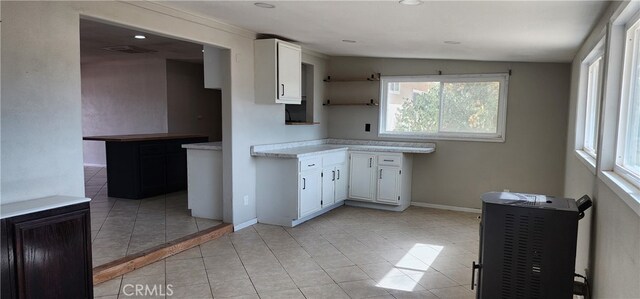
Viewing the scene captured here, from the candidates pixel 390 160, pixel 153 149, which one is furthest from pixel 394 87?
pixel 153 149

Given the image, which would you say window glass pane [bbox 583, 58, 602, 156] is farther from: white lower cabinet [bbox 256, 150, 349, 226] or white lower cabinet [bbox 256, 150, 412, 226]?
white lower cabinet [bbox 256, 150, 349, 226]

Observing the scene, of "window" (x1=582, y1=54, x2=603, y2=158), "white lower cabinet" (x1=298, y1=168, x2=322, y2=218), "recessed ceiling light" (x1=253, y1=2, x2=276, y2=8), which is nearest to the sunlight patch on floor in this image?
"white lower cabinet" (x1=298, y1=168, x2=322, y2=218)

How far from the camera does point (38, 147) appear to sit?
99.9 inches

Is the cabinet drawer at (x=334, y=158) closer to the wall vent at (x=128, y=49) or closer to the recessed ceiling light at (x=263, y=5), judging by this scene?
the recessed ceiling light at (x=263, y=5)

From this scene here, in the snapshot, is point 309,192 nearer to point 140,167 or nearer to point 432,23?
point 432,23

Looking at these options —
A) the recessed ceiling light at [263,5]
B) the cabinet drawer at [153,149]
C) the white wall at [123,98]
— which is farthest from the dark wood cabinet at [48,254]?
the white wall at [123,98]

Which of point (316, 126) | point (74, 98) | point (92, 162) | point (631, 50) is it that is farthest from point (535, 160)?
point (92, 162)

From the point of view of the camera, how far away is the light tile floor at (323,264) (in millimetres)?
2975

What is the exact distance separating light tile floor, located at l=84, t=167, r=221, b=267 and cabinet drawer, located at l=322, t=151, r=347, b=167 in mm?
1498

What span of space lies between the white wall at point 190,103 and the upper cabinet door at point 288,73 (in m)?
3.91

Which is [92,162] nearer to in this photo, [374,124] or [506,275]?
[374,124]

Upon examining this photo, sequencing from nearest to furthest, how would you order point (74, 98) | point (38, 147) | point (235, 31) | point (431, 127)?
point (38, 147), point (74, 98), point (235, 31), point (431, 127)

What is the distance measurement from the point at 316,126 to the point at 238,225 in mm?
2189

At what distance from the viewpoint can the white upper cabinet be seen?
177 inches
